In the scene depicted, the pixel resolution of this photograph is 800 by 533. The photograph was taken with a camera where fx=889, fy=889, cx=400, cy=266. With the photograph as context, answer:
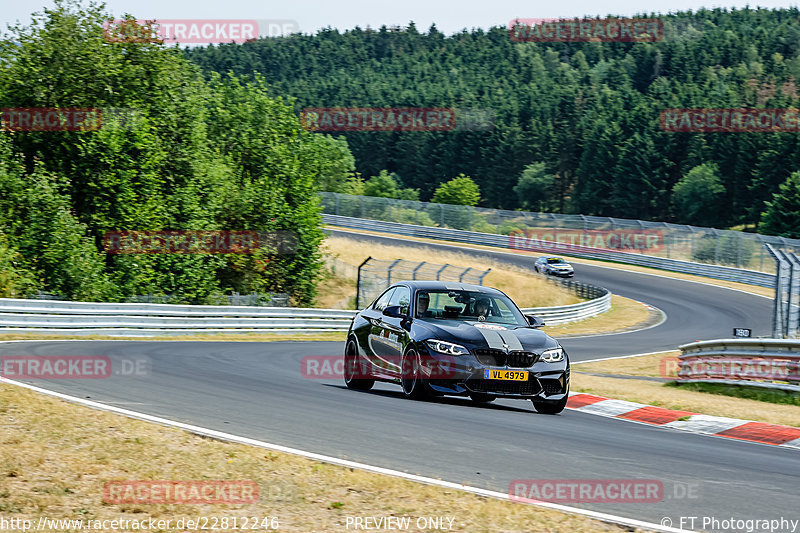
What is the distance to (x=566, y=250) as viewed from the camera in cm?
6072

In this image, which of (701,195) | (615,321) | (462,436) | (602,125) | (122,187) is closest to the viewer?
(462,436)

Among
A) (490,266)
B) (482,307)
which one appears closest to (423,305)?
(482,307)

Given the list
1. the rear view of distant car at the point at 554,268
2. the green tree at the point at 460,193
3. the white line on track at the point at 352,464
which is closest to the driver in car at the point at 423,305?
the white line on track at the point at 352,464

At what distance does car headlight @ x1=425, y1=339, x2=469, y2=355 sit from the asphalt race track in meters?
0.68

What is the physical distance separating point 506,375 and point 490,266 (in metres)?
41.6

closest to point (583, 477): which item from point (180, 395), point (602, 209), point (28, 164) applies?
point (180, 395)

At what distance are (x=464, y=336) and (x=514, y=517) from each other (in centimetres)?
495

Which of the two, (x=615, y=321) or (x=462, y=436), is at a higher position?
(x=462, y=436)

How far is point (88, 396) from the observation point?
33.1 feet

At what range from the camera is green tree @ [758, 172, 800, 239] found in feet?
247

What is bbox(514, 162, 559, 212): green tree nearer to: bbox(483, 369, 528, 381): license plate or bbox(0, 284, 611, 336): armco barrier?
bbox(0, 284, 611, 336): armco barrier

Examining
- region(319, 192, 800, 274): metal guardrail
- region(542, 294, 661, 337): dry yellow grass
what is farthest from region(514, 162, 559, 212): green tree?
region(542, 294, 661, 337): dry yellow grass

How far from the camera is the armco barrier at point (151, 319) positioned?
20078 mm

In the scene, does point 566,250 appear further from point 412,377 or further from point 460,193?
point 412,377
